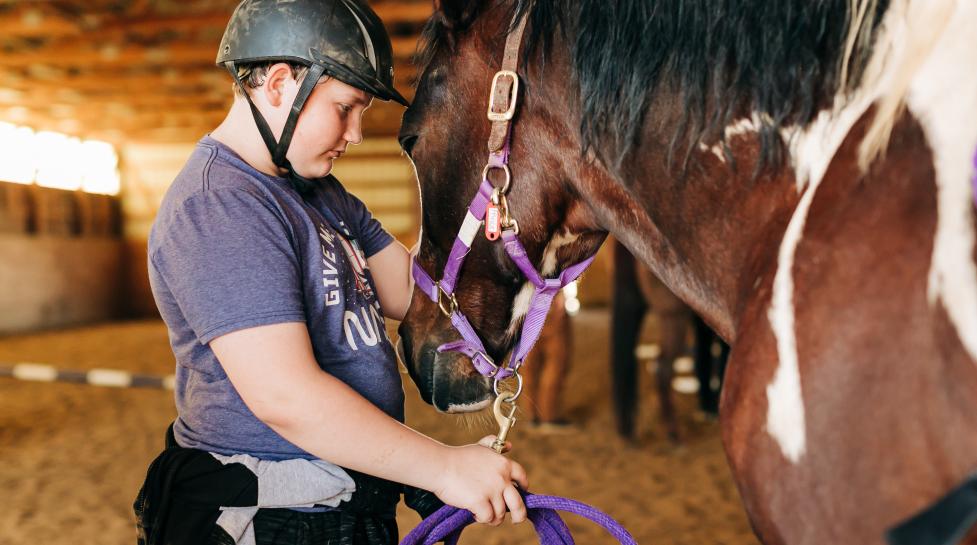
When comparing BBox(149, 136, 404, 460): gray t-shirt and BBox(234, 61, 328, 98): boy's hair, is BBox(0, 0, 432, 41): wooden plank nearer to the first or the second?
BBox(234, 61, 328, 98): boy's hair

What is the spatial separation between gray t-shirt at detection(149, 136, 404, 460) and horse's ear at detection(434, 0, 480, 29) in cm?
39

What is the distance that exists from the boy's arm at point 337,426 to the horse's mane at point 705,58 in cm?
47

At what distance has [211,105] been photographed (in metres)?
10.7

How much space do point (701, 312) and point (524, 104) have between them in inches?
15.1

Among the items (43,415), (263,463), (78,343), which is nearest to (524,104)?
(263,463)

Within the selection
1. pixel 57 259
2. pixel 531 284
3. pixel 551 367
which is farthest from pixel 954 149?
pixel 57 259

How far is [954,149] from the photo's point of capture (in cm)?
62

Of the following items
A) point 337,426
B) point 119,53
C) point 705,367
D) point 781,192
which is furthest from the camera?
point 119,53

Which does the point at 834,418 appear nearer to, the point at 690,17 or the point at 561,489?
the point at 690,17

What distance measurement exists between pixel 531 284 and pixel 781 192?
0.45 m

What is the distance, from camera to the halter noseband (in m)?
0.97

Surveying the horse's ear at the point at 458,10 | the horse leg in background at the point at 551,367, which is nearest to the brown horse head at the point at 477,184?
the horse's ear at the point at 458,10

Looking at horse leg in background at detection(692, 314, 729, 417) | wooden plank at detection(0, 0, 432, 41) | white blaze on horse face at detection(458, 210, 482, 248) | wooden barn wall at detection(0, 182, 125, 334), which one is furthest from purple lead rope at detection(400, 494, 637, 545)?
wooden barn wall at detection(0, 182, 125, 334)

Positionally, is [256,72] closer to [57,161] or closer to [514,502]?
[514,502]
